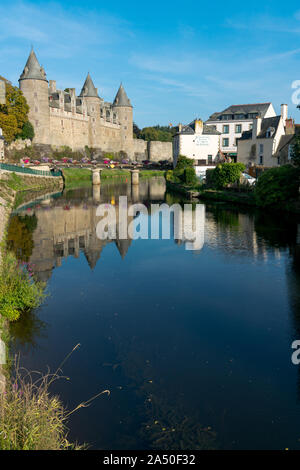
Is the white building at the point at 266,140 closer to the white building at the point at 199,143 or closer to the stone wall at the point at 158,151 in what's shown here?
the white building at the point at 199,143

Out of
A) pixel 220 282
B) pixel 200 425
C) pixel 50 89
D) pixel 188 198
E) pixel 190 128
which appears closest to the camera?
pixel 200 425

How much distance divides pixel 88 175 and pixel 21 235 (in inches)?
1989

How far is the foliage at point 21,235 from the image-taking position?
64.4 feet

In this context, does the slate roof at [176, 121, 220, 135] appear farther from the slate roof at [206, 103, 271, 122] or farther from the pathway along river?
the pathway along river

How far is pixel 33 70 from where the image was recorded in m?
69.4

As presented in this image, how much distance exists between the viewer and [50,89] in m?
81.7

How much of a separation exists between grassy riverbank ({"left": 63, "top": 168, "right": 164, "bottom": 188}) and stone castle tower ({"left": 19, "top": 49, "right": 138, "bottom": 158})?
9704mm

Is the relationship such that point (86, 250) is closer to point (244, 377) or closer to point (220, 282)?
point (220, 282)

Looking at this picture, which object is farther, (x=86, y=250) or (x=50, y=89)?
(x=50, y=89)

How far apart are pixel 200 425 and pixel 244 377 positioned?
195cm

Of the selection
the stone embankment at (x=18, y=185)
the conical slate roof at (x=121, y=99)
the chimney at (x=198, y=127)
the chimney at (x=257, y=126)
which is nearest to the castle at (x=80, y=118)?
the conical slate roof at (x=121, y=99)

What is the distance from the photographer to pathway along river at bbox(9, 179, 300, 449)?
7418 mm

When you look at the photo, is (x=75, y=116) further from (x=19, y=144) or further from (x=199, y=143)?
(x=199, y=143)
